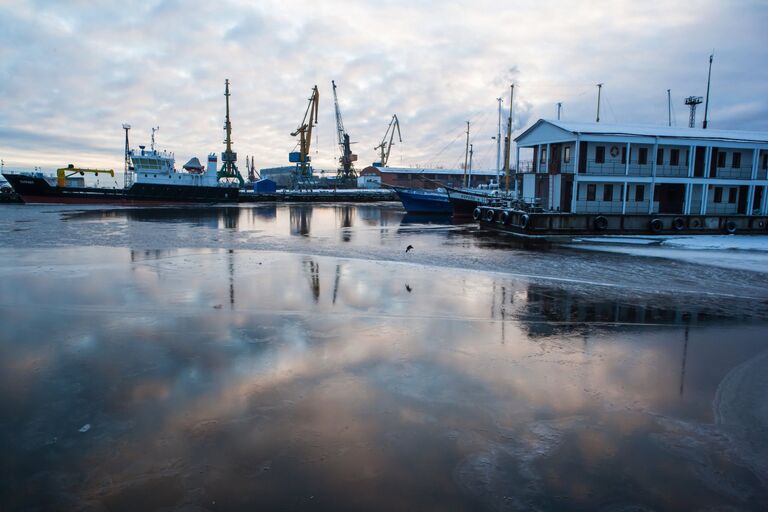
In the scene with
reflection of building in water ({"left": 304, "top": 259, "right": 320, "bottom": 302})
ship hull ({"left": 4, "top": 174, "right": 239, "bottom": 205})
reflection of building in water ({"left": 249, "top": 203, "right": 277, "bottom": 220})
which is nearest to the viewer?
reflection of building in water ({"left": 304, "top": 259, "right": 320, "bottom": 302})

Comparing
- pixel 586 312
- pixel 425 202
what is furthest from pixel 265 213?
pixel 586 312

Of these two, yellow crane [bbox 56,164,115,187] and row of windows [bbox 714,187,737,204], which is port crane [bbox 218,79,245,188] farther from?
row of windows [bbox 714,187,737,204]

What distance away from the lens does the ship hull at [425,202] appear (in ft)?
173

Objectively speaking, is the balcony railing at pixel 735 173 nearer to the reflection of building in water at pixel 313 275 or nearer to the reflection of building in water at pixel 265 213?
the reflection of building in water at pixel 313 275

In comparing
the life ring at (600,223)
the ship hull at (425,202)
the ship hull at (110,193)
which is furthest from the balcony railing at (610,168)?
the ship hull at (110,193)

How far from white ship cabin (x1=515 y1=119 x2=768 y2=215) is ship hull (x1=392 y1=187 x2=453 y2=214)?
17355 millimetres

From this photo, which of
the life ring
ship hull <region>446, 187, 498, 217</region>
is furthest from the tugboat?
the life ring

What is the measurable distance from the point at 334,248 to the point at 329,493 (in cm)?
1856

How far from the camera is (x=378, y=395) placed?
7324 millimetres

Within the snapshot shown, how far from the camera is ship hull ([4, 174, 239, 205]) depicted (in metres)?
62.7

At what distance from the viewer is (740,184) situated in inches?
1337

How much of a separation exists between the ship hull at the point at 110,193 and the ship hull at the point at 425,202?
30.2m

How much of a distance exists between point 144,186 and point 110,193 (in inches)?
157

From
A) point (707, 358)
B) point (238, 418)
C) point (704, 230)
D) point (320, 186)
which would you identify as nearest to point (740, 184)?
point (704, 230)
